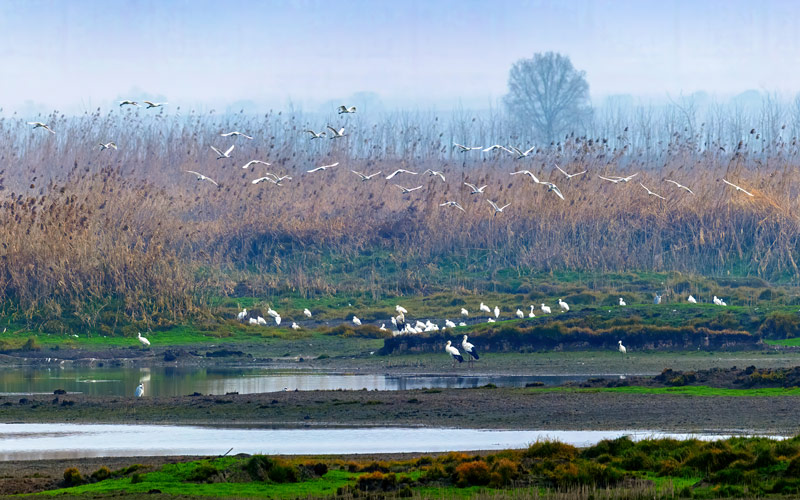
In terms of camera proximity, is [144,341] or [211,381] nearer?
[211,381]

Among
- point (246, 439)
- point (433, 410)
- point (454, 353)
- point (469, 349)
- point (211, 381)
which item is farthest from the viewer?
point (469, 349)

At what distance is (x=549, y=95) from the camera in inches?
4286

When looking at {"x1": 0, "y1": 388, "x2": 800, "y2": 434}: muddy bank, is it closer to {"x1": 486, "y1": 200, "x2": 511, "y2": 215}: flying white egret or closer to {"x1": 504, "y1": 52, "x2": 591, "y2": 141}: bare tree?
{"x1": 486, "y1": 200, "x2": 511, "y2": 215}: flying white egret

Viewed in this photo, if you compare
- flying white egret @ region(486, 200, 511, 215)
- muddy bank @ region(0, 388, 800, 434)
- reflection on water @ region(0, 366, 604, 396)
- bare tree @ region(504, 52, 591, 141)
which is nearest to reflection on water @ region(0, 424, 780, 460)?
muddy bank @ region(0, 388, 800, 434)

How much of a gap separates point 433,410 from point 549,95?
292 feet

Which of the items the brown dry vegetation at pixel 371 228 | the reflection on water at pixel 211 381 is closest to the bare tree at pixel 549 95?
the brown dry vegetation at pixel 371 228

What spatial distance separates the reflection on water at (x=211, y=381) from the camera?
26078mm

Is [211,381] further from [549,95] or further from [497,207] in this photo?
[549,95]

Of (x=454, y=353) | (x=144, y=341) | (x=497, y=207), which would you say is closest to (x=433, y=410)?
(x=454, y=353)

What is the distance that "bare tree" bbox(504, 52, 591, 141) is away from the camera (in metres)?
108

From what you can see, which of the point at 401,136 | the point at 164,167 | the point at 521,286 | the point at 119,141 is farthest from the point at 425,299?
the point at 401,136

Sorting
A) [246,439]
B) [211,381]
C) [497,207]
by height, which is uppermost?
[497,207]

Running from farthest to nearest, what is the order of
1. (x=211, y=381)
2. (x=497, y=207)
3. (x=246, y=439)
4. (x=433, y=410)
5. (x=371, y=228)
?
(x=371, y=228) < (x=497, y=207) < (x=211, y=381) < (x=433, y=410) < (x=246, y=439)

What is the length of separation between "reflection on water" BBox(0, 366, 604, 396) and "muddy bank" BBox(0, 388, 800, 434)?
2.00 meters
